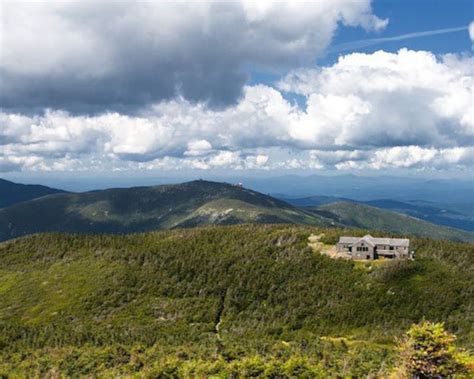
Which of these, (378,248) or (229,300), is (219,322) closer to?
(229,300)

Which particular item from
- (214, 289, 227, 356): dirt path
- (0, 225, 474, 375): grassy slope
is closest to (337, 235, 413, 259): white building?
(0, 225, 474, 375): grassy slope

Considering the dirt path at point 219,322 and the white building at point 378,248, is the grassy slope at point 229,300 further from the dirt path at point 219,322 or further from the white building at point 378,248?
the white building at point 378,248

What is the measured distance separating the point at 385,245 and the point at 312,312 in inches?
1846

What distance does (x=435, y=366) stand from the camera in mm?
35344

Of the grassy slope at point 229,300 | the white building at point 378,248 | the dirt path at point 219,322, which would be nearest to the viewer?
the dirt path at point 219,322

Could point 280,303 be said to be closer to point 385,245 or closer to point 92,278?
point 385,245

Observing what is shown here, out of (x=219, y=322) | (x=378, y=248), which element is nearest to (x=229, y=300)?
(x=219, y=322)

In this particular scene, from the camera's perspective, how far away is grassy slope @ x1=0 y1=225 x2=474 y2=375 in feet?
393

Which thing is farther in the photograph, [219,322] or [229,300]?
[229,300]

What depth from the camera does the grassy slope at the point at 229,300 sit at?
393 feet

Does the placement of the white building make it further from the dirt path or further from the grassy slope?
the dirt path

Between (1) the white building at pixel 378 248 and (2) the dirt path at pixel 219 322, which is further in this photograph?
(1) the white building at pixel 378 248

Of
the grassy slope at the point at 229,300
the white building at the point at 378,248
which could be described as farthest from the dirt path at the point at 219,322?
the white building at the point at 378,248

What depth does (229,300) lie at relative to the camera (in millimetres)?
158000
